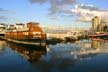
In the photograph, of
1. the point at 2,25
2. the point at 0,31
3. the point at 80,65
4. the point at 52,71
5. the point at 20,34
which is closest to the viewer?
the point at 52,71

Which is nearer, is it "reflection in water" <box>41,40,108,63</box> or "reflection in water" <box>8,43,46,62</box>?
"reflection in water" <box>8,43,46,62</box>

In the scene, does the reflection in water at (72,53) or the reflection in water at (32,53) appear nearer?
the reflection in water at (32,53)

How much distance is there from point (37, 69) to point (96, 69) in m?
3.58

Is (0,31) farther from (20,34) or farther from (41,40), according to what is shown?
(41,40)

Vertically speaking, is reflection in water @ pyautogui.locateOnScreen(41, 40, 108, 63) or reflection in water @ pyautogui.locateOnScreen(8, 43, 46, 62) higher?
reflection in water @ pyautogui.locateOnScreen(8, 43, 46, 62)

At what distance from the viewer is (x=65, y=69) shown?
1592 centimetres

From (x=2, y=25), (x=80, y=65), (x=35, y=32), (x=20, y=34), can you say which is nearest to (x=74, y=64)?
(x=80, y=65)

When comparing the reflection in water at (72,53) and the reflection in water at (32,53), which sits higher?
the reflection in water at (32,53)

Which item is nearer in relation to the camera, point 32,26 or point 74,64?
point 74,64

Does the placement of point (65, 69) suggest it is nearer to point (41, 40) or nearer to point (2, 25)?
point (41, 40)

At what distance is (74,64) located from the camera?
1786 centimetres

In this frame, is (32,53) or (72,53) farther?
(32,53)

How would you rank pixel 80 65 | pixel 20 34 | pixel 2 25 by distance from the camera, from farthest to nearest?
pixel 2 25, pixel 20 34, pixel 80 65

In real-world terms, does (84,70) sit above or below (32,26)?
below
